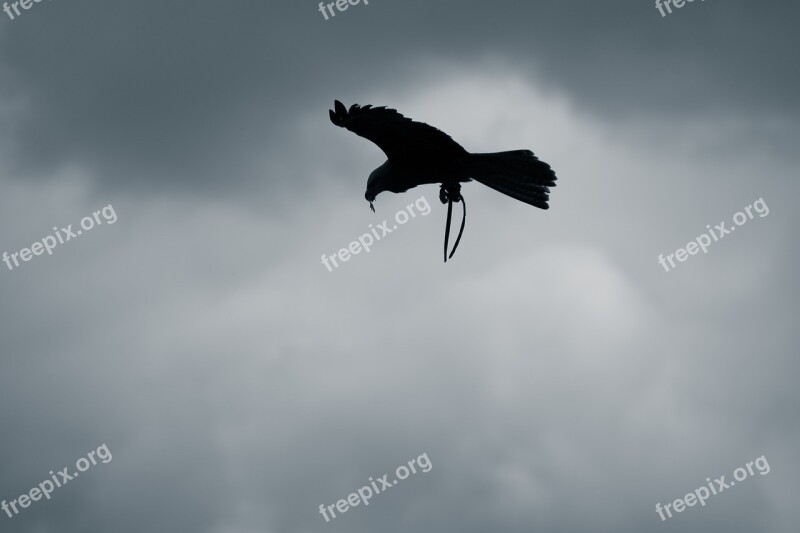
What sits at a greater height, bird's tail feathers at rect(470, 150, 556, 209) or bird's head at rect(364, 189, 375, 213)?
bird's head at rect(364, 189, 375, 213)

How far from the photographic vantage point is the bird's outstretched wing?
75.0 ft

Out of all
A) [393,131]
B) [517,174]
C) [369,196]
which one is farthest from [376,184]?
[517,174]

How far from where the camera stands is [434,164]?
77.2ft

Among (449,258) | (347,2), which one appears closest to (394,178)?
(449,258)

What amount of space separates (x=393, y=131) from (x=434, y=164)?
0.89m

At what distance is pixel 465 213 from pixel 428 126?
1.43m

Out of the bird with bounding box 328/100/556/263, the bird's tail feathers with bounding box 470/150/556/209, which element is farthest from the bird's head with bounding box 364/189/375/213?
the bird's tail feathers with bounding box 470/150/556/209

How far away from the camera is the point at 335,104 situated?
2295cm

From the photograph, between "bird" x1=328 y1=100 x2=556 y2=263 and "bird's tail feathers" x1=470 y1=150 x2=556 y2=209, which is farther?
"bird's tail feathers" x1=470 y1=150 x2=556 y2=209

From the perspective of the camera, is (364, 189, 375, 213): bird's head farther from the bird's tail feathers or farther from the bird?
the bird's tail feathers

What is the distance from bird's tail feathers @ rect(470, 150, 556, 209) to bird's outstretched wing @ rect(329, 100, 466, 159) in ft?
1.68

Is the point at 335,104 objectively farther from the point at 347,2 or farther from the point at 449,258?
the point at 347,2

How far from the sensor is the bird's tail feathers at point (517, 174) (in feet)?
77.9

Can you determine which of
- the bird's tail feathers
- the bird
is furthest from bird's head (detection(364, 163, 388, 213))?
the bird's tail feathers
